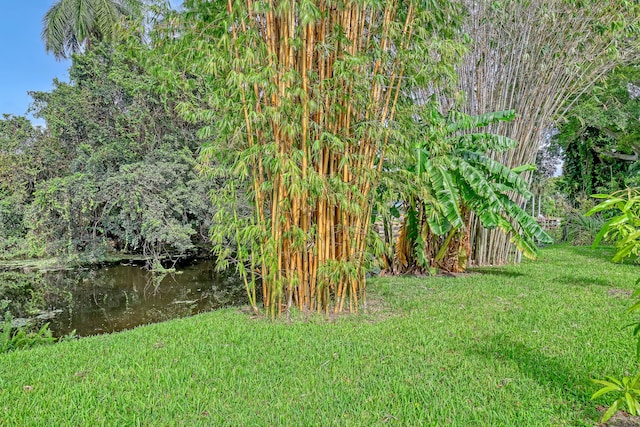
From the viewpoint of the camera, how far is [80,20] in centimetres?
1062

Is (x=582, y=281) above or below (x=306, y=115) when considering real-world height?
below

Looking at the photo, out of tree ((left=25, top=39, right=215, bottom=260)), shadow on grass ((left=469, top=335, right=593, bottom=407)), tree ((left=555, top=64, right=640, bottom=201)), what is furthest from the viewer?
tree ((left=555, top=64, right=640, bottom=201))

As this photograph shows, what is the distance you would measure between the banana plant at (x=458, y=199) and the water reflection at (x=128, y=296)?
273cm

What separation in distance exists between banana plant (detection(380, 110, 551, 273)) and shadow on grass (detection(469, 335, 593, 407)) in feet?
6.42

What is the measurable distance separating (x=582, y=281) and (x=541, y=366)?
3147 millimetres

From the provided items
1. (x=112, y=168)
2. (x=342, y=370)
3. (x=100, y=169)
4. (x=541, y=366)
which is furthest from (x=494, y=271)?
(x=100, y=169)

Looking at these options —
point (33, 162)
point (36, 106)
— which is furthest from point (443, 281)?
point (36, 106)

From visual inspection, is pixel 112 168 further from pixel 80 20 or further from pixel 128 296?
pixel 80 20

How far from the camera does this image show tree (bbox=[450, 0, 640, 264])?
196 inches

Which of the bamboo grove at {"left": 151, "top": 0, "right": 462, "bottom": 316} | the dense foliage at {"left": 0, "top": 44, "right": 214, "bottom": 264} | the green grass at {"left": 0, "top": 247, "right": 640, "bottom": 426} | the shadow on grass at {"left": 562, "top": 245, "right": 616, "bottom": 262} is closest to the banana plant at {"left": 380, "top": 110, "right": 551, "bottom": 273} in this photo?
the bamboo grove at {"left": 151, "top": 0, "right": 462, "bottom": 316}

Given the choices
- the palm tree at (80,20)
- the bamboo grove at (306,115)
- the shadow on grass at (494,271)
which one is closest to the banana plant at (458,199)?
the shadow on grass at (494,271)

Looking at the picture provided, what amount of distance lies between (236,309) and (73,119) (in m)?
7.05

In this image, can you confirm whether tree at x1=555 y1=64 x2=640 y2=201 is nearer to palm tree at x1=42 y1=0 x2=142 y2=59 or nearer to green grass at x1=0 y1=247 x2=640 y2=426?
green grass at x1=0 y1=247 x2=640 y2=426

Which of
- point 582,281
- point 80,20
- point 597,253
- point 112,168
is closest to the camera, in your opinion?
point 582,281
